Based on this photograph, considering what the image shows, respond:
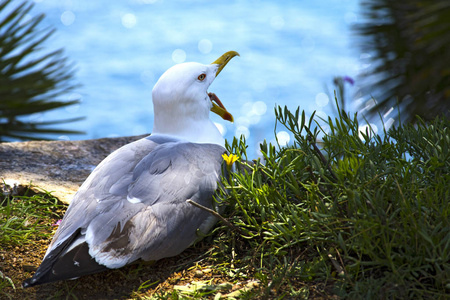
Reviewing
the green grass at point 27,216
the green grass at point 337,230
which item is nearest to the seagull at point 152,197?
the green grass at point 337,230

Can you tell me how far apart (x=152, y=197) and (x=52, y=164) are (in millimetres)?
1156

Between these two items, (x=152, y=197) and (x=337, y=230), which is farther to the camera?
(x=152, y=197)

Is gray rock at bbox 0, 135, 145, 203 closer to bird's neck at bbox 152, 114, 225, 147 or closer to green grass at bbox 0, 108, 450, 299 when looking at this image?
green grass at bbox 0, 108, 450, 299

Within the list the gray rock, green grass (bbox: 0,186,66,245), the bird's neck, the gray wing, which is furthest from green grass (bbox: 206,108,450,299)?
the gray rock

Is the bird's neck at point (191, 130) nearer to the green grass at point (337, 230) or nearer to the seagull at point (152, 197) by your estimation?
the seagull at point (152, 197)

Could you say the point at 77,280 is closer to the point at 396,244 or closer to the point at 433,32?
the point at 396,244

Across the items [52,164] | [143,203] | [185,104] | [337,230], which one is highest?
[185,104]

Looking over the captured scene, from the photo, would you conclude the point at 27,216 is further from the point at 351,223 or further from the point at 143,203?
the point at 351,223

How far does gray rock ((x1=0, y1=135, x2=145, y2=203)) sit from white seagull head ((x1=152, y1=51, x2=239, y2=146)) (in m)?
0.56

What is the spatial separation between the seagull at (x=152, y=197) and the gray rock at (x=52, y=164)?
0.52 m

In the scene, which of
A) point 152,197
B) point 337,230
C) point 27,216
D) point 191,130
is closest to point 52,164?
point 27,216

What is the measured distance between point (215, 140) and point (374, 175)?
2.56ft

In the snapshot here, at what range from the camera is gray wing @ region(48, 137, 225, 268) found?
170 cm

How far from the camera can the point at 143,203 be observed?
1.81m
